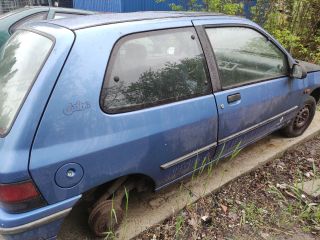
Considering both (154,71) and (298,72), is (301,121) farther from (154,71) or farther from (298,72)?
(154,71)

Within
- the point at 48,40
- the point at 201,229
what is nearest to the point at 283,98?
the point at 201,229

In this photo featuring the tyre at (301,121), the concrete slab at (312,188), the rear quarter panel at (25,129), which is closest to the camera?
the rear quarter panel at (25,129)

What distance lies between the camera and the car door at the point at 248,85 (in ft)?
9.22

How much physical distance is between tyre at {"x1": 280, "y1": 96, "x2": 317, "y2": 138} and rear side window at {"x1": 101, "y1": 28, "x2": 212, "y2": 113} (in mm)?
1945

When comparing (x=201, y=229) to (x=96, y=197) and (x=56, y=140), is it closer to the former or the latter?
(x=96, y=197)

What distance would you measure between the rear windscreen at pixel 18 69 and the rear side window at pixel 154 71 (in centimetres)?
45

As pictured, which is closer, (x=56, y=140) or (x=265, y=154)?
(x=56, y=140)

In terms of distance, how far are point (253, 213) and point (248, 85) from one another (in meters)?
1.19

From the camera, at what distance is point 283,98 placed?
11.4 ft

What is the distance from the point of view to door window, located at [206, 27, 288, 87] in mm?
2818

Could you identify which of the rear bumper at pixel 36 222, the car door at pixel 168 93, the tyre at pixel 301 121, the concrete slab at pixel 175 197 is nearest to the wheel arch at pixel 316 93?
the tyre at pixel 301 121

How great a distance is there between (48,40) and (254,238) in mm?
2182

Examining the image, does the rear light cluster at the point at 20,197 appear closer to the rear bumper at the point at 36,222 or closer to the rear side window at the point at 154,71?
the rear bumper at the point at 36,222

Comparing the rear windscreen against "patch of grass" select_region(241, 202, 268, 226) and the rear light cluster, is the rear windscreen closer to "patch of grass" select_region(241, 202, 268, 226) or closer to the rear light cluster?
the rear light cluster
